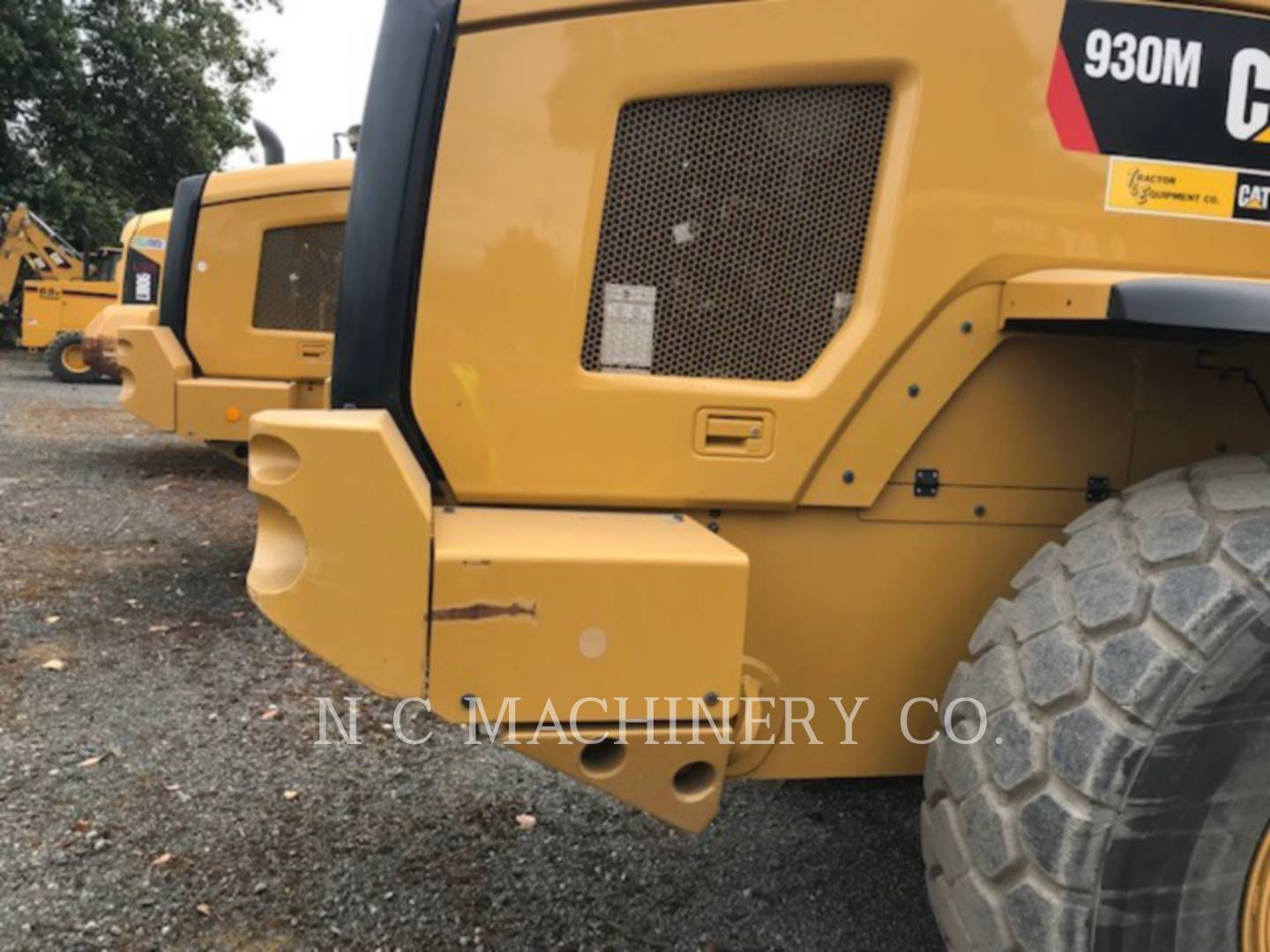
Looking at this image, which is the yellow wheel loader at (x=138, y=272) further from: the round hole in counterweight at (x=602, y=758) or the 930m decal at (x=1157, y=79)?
the 930m decal at (x=1157, y=79)

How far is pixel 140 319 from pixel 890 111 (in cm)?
724

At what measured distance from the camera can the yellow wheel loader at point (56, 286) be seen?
1675 cm

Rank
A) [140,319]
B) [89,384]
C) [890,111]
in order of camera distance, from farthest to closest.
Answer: [89,384] < [140,319] < [890,111]

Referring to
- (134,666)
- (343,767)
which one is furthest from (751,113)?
(134,666)

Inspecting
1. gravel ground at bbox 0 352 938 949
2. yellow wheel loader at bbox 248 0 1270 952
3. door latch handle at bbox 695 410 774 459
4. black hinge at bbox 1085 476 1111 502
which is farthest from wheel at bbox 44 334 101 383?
black hinge at bbox 1085 476 1111 502

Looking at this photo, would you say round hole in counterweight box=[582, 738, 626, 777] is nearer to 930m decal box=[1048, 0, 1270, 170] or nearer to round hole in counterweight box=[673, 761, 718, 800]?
round hole in counterweight box=[673, 761, 718, 800]

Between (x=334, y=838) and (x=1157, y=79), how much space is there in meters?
Result: 2.76

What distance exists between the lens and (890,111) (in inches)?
77.9

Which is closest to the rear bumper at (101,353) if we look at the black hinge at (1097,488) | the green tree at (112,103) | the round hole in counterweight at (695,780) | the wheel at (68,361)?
the wheel at (68,361)

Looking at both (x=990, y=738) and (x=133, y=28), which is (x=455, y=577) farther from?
(x=133, y=28)

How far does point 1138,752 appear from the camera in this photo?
1.61 metres

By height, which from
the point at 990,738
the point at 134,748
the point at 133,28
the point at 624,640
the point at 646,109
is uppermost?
the point at 133,28

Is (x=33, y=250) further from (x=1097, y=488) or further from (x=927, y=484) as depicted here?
(x=1097, y=488)

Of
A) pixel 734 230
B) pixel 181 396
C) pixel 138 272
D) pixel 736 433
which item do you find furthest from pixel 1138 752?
pixel 138 272
